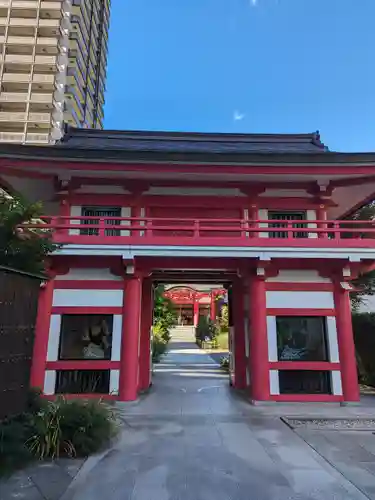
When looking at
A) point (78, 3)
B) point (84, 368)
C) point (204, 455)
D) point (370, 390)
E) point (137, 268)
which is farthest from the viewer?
point (78, 3)

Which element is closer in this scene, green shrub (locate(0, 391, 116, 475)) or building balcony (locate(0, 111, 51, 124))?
green shrub (locate(0, 391, 116, 475))

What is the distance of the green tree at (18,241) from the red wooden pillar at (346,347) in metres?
7.60

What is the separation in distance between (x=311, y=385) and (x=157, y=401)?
13.7 ft

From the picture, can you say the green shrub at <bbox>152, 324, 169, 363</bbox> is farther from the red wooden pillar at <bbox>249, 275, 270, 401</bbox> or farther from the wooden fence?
the wooden fence

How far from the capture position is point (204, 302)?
130ft

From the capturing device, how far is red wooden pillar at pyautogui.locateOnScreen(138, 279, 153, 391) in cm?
1097

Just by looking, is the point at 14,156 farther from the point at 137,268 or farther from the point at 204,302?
the point at 204,302

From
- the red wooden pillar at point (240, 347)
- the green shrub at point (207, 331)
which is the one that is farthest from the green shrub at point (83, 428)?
the green shrub at point (207, 331)

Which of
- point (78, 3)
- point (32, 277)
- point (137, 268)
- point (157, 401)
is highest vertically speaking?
point (78, 3)

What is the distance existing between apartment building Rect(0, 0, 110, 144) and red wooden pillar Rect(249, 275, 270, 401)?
38.0m

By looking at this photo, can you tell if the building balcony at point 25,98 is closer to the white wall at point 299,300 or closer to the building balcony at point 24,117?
the building balcony at point 24,117

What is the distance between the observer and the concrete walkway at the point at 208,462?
399 cm

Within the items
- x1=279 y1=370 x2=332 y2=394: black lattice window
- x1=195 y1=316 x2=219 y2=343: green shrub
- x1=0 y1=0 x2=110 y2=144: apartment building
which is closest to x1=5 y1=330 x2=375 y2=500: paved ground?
x1=279 y1=370 x2=332 y2=394: black lattice window

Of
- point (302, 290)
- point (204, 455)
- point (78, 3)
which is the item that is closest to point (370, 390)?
point (302, 290)
